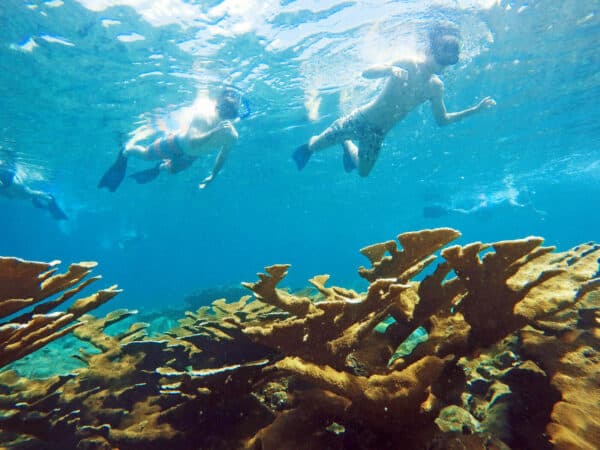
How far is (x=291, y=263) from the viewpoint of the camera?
29.4 feet

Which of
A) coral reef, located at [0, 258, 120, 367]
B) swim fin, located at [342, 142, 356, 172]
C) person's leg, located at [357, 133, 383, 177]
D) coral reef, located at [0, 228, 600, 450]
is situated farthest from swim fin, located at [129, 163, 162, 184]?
coral reef, located at [0, 258, 120, 367]

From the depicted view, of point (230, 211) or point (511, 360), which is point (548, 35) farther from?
point (230, 211)

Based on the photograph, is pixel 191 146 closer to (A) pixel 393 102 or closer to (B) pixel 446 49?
(A) pixel 393 102

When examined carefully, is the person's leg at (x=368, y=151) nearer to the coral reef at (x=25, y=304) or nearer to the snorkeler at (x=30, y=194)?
the coral reef at (x=25, y=304)

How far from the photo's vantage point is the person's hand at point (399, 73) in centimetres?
857

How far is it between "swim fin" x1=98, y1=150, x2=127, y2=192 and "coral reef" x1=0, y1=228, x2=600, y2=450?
896cm

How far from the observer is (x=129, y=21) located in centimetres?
1098

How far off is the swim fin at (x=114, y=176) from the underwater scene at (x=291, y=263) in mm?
61

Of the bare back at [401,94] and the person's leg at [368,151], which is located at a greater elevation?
the bare back at [401,94]

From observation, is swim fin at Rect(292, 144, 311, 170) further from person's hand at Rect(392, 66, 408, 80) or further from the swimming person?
person's hand at Rect(392, 66, 408, 80)

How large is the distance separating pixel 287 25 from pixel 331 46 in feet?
7.30

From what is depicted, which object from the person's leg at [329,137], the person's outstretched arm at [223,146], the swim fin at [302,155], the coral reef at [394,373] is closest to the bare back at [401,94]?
the person's leg at [329,137]

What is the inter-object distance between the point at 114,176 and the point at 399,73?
955cm

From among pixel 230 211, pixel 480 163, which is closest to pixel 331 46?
pixel 480 163
